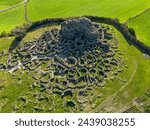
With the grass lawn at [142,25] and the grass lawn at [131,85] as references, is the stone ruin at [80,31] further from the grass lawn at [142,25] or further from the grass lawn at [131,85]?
the grass lawn at [142,25]

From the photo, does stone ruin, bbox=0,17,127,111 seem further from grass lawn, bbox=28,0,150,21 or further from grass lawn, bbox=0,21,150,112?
grass lawn, bbox=28,0,150,21

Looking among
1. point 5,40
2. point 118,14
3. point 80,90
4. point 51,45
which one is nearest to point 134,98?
point 80,90

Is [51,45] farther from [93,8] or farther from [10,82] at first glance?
[93,8]

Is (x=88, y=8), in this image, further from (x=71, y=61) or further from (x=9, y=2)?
(x=71, y=61)

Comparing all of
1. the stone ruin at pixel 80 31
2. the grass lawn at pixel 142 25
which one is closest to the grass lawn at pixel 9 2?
the grass lawn at pixel 142 25

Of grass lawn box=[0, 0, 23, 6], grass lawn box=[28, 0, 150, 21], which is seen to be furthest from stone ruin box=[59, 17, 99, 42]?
grass lawn box=[0, 0, 23, 6]
